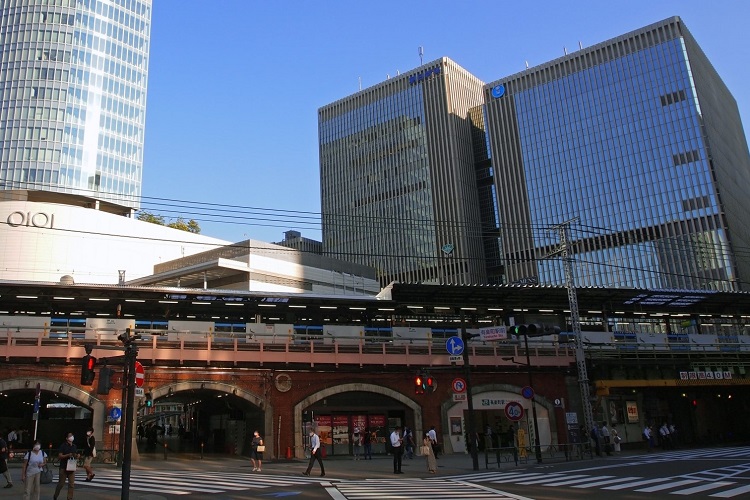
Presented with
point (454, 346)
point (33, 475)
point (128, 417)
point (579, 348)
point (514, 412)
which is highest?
point (579, 348)

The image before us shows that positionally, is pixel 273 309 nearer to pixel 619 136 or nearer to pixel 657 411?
pixel 657 411

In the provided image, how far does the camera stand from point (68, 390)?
3167cm

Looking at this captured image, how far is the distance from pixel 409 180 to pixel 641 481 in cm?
13055

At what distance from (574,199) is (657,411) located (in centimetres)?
9082

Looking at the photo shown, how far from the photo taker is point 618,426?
141 ft

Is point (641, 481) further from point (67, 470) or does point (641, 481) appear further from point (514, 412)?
point (67, 470)

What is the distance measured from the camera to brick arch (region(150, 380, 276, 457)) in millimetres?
33312

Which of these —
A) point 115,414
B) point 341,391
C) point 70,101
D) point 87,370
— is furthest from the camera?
point 70,101

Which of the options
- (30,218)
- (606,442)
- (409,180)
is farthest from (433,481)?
(409,180)

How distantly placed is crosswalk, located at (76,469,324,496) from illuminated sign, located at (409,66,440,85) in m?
135

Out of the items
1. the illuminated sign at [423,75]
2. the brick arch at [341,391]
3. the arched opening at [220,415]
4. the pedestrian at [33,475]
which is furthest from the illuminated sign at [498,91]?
the pedestrian at [33,475]

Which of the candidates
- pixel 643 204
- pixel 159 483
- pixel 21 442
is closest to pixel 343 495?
pixel 159 483

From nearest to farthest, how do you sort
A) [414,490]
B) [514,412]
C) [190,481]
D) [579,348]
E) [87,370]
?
1. [87,370]
2. [414,490]
3. [190,481]
4. [514,412]
5. [579,348]

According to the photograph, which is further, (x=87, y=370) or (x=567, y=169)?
(x=567, y=169)
